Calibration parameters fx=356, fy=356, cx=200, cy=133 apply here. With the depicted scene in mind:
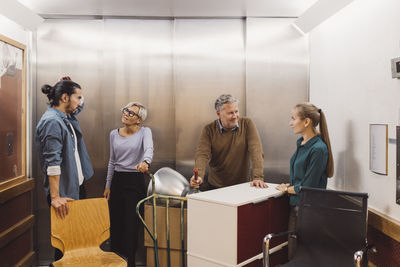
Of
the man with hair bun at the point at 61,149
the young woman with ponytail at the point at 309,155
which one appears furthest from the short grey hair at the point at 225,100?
the man with hair bun at the point at 61,149

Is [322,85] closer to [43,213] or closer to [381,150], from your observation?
[381,150]

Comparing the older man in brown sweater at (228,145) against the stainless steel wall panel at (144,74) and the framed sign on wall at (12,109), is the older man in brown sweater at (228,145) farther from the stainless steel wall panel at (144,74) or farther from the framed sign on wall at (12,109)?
the framed sign on wall at (12,109)

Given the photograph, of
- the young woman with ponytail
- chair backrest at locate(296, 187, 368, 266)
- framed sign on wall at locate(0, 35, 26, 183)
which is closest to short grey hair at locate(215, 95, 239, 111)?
the young woman with ponytail

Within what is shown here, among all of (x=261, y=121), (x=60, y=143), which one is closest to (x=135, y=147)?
(x=60, y=143)

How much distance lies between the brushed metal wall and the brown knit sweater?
55 centimetres

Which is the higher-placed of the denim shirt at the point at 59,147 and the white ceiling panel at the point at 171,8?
the white ceiling panel at the point at 171,8

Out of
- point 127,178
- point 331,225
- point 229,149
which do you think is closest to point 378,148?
point 331,225

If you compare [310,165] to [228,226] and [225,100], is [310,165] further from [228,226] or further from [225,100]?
[225,100]

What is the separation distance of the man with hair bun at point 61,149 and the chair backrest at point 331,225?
1673 mm

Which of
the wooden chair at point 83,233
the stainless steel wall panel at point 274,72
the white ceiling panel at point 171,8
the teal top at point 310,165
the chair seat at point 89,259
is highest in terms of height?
the white ceiling panel at point 171,8

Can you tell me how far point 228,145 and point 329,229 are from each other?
3.87 ft

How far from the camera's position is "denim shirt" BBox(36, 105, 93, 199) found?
2514 mm

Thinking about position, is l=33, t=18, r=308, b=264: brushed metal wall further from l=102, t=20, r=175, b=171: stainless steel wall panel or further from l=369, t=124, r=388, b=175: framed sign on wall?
l=369, t=124, r=388, b=175: framed sign on wall

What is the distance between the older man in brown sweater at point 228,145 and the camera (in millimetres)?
3090
